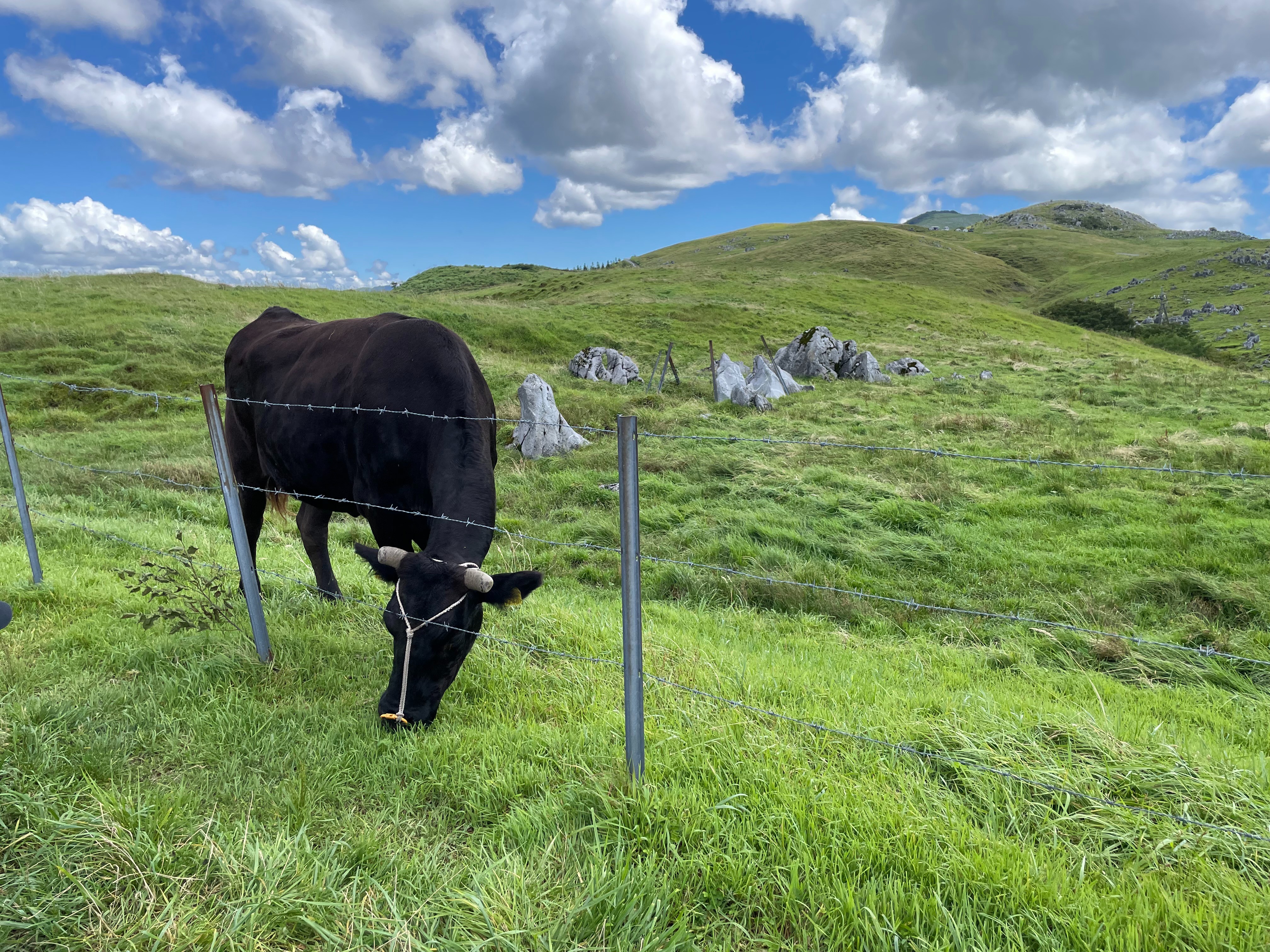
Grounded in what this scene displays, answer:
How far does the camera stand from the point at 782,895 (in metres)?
2.57

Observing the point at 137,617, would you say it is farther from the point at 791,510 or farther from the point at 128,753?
the point at 791,510

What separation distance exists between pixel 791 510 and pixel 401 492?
660cm

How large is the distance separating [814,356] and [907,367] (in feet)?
15.7

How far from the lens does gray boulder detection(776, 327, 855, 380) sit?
26.8m

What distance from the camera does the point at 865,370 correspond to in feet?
85.9

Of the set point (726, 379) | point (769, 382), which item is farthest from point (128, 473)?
point (769, 382)

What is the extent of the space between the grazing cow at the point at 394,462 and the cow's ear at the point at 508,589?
0.03 ft

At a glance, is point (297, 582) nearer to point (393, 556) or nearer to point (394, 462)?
point (394, 462)

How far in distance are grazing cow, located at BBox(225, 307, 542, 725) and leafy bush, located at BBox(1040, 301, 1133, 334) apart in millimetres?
73134

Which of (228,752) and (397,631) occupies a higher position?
(397,631)

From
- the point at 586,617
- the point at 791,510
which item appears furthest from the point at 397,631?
the point at 791,510

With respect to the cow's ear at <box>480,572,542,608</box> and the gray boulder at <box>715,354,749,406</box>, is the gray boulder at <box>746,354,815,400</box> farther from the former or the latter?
the cow's ear at <box>480,572,542,608</box>

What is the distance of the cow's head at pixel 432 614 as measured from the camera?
3.98 metres

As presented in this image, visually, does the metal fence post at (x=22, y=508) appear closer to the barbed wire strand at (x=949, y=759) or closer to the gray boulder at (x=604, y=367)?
the barbed wire strand at (x=949, y=759)
